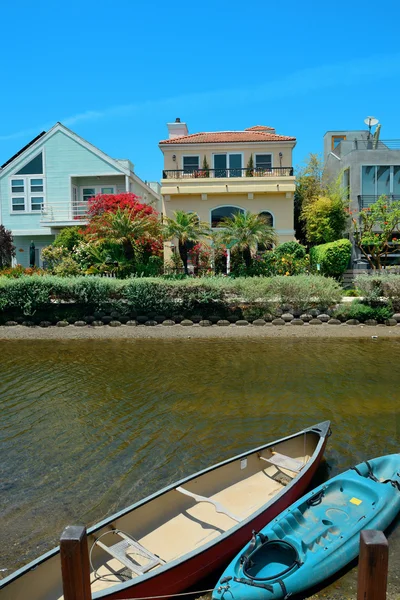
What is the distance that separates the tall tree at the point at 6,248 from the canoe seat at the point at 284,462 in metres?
29.5

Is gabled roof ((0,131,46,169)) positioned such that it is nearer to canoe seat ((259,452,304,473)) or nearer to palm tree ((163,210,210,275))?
palm tree ((163,210,210,275))

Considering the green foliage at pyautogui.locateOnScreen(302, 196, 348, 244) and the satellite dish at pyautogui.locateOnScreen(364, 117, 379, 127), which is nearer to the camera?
the green foliage at pyautogui.locateOnScreen(302, 196, 348, 244)

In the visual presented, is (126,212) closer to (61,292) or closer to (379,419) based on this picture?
(61,292)

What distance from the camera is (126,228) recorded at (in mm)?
25922

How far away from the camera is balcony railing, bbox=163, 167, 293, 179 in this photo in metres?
31.0

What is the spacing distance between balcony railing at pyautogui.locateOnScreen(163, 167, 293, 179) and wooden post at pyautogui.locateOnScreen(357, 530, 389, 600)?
95.5ft

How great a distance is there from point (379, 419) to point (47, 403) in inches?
318

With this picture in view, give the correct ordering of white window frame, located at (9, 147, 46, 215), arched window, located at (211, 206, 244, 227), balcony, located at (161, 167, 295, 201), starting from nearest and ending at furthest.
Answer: balcony, located at (161, 167, 295, 201)
arched window, located at (211, 206, 244, 227)
white window frame, located at (9, 147, 46, 215)

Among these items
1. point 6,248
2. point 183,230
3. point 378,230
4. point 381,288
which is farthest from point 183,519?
point 6,248

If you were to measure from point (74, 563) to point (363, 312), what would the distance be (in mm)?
20676

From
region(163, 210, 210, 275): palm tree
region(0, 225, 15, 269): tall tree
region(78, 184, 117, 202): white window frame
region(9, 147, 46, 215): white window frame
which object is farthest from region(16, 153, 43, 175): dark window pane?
region(163, 210, 210, 275): palm tree

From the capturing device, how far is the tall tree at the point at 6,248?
3262 centimetres

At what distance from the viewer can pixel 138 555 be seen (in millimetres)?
5320

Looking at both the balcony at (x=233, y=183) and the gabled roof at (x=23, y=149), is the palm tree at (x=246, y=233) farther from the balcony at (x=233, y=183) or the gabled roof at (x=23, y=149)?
the gabled roof at (x=23, y=149)
